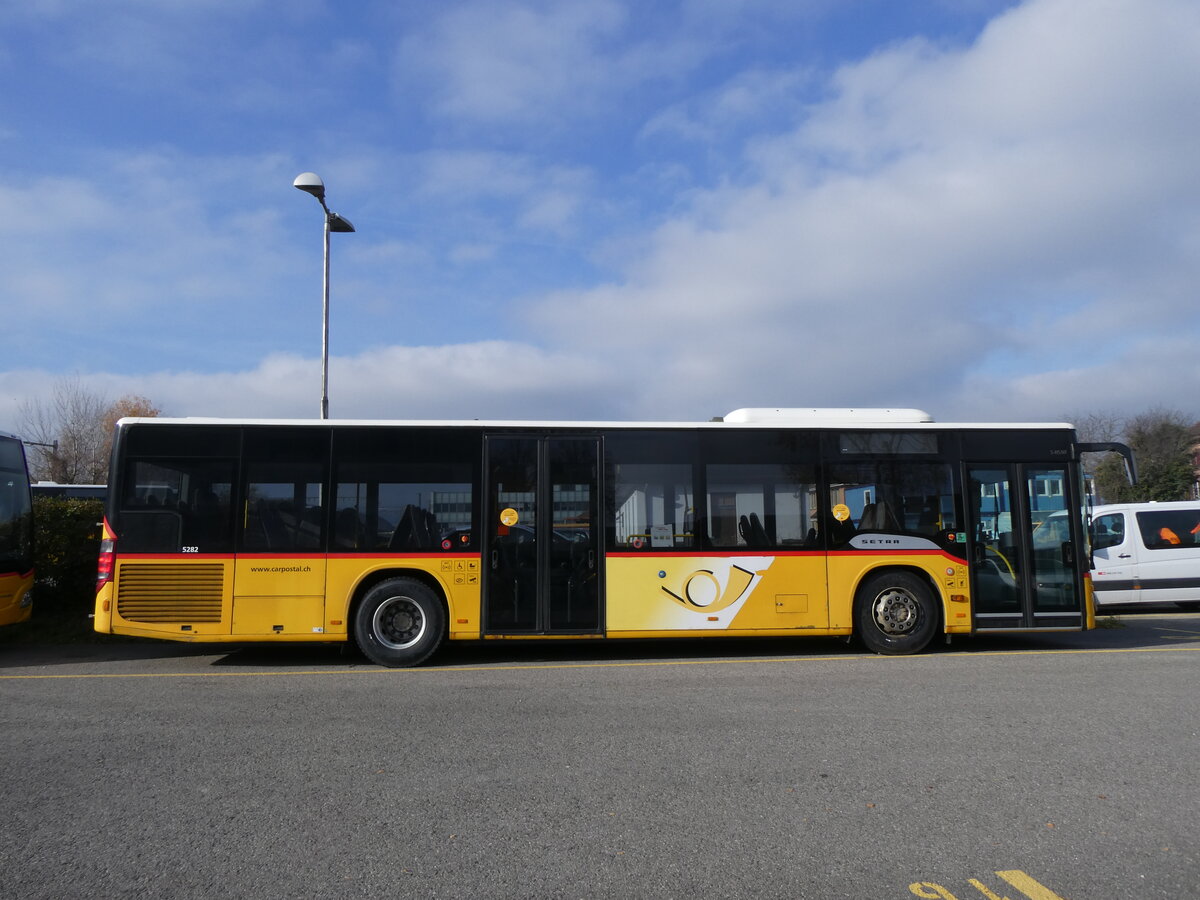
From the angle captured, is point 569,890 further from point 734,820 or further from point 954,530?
point 954,530

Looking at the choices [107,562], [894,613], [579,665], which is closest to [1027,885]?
[579,665]

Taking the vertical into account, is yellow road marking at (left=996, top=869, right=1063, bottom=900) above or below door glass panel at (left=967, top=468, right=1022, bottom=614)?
below

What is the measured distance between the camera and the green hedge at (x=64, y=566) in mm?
12477

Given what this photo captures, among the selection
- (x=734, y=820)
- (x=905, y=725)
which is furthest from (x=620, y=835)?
(x=905, y=725)

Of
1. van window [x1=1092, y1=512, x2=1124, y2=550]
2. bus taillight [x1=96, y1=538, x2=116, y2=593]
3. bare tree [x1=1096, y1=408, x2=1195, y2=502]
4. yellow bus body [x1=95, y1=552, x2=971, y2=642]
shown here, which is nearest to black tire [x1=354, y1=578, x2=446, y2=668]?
yellow bus body [x1=95, y1=552, x2=971, y2=642]

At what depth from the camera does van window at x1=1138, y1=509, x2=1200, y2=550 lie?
614 inches

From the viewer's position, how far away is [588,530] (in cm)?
1027

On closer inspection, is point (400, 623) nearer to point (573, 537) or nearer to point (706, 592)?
point (573, 537)

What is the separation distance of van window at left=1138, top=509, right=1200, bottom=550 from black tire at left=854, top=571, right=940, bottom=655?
7.70 meters

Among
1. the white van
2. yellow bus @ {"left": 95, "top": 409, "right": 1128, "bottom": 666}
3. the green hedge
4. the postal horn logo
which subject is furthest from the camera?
the white van

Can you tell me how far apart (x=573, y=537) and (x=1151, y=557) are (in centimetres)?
1153

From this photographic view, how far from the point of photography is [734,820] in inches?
182

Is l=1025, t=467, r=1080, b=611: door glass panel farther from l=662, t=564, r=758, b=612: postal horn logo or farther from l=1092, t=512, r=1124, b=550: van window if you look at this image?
l=1092, t=512, r=1124, b=550: van window

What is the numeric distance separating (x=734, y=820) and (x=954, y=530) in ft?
23.5
